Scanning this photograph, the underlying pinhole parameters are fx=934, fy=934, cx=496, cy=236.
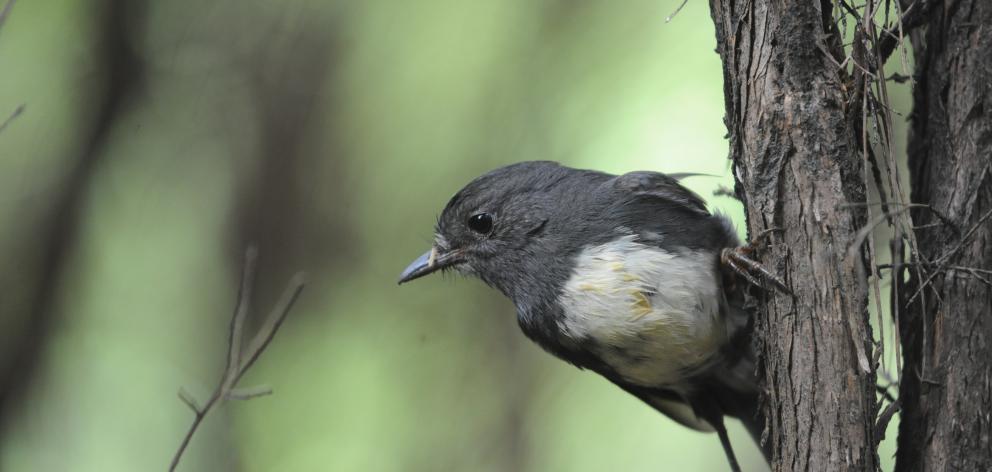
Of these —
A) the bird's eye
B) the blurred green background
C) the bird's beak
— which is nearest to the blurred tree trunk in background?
the blurred green background

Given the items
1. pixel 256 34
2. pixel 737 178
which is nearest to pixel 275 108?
pixel 256 34

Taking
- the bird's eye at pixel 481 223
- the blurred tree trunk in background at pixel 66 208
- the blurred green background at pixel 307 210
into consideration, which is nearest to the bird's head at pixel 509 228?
the bird's eye at pixel 481 223

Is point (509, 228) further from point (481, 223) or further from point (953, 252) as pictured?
point (953, 252)

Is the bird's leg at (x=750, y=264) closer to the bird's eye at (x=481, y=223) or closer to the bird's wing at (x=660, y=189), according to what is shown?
the bird's wing at (x=660, y=189)

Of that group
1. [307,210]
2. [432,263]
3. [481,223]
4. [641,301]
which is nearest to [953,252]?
[641,301]

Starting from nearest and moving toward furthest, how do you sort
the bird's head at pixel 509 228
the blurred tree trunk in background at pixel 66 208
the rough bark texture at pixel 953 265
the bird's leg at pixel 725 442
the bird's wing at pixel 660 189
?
the rough bark texture at pixel 953 265 < the bird's wing at pixel 660 189 < the bird's head at pixel 509 228 < the bird's leg at pixel 725 442 < the blurred tree trunk in background at pixel 66 208

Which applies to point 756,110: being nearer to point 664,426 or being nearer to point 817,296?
point 817,296

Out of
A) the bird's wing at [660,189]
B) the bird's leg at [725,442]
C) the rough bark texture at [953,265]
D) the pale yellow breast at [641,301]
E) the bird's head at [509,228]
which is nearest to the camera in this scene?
the rough bark texture at [953,265]
